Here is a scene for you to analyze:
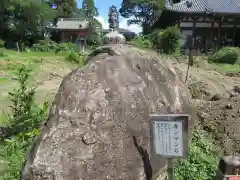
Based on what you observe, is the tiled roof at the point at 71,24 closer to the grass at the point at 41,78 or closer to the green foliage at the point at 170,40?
the grass at the point at 41,78

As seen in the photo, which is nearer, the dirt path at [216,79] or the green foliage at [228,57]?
the dirt path at [216,79]

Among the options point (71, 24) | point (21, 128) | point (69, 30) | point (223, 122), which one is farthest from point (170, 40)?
point (71, 24)

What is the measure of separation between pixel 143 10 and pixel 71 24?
11.2 m

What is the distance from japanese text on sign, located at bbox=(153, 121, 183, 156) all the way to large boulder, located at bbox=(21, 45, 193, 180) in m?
0.25

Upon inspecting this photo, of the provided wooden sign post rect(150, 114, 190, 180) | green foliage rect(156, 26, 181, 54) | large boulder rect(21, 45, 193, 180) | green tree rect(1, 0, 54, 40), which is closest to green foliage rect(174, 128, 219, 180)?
large boulder rect(21, 45, 193, 180)

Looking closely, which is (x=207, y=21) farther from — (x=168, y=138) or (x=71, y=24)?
(x=168, y=138)

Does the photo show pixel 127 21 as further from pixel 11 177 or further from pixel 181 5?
pixel 11 177

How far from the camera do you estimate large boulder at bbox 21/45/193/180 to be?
3115 millimetres

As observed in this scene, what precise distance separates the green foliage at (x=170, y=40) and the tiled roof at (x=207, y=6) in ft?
7.54

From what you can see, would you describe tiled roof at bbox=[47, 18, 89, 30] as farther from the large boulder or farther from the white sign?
the white sign

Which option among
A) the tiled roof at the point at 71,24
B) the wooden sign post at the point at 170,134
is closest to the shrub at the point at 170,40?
the wooden sign post at the point at 170,134

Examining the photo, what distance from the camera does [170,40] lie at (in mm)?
20516

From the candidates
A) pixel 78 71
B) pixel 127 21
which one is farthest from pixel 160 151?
pixel 127 21

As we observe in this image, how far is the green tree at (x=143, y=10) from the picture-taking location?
44.8m
